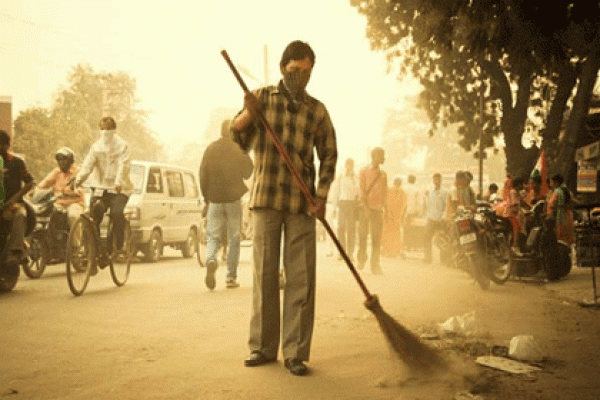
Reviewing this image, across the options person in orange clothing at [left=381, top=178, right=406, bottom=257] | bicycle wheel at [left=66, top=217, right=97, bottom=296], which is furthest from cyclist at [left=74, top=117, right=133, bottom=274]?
person in orange clothing at [left=381, top=178, right=406, bottom=257]

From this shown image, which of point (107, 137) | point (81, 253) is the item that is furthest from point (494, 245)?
point (81, 253)

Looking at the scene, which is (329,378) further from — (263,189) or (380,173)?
(380,173)

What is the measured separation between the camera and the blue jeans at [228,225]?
31.2 ft

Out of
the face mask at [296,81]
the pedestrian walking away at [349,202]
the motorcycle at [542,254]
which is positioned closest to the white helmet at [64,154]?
the pedestrian walking away at [349,202]

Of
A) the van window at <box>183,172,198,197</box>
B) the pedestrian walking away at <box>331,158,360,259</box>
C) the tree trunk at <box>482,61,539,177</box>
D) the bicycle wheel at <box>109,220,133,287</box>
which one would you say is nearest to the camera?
the bicycle wheel at <box>109,220,133,287</box>

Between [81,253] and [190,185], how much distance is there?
25.5ft

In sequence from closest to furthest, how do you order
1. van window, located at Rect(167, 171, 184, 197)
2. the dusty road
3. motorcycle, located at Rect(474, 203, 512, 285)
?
the dusty road → motorcycle, located at Rect(474, 203, 512, 285) → van window, located at Rect(167, 171, 184, 197)

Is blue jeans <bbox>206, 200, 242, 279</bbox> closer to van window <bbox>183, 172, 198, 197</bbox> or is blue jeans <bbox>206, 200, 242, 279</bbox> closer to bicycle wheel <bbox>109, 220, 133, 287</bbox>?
bicycle wheel <bbox>109, 220, 133, 287</bbox>

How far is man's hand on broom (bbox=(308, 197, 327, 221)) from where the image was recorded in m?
4.84

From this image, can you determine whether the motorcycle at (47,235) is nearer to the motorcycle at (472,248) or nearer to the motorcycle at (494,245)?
the motorcycle at (472,248)

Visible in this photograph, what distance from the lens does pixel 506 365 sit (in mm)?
4887

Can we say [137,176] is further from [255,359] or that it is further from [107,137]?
[255,359]

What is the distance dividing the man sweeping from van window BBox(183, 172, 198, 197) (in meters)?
11.4

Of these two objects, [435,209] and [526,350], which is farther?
[435,209]
